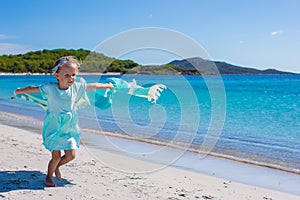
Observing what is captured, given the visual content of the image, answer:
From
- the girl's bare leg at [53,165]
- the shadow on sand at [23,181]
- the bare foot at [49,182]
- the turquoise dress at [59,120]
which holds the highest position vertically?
the turquoise dress at [59,120]

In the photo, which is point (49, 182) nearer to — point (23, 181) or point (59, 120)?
point (23, 181)

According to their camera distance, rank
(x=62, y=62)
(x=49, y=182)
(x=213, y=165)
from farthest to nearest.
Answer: (x=213, y=165)
(x=49, y=182)
(x=62, y=62)

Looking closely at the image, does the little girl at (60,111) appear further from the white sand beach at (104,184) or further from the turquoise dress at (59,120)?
the white sand beach at (104,184)

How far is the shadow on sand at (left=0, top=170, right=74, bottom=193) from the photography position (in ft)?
15.8

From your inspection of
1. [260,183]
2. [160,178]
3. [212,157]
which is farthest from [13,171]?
[212,157]

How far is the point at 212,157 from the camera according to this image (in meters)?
8.63

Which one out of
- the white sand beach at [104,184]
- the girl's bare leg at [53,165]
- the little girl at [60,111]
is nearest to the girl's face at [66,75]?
the little girl at [60,111]

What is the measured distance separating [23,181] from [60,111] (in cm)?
109

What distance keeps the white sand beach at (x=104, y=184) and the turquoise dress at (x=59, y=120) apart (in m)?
0.57

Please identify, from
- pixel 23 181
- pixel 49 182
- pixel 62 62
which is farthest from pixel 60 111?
pixel 23 181

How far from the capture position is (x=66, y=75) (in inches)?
189

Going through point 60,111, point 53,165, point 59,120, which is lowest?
point 53,165

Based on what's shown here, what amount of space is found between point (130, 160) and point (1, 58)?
14816cm

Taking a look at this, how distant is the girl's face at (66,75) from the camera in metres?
4.76
